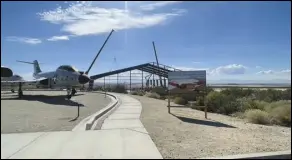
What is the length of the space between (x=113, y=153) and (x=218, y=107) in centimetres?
1487

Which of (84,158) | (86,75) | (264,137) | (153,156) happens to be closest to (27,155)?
(84,158)

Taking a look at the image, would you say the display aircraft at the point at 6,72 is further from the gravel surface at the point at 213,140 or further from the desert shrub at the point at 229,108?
the desert shrub at the point at 229,108

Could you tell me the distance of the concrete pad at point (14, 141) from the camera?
6.80 meters

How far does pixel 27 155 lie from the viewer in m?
6.58

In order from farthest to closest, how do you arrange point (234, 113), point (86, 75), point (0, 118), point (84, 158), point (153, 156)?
point (86, 75) → point (234, 113) → point (153, 156) → point (84, 158) → point (0, 118)

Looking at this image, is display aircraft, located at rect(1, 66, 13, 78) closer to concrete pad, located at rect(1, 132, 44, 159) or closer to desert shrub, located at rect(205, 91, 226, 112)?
concrete pad, located at rect(1, 132, 44, 159)

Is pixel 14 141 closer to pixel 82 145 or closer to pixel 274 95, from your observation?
pixel 82 145

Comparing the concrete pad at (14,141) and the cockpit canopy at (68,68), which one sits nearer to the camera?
the concrete pad at (14,141)

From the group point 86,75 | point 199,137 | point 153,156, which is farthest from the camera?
point 86,75

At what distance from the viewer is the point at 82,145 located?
25.3ft

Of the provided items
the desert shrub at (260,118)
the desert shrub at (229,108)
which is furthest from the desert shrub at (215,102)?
the desert shrub at (260,118)

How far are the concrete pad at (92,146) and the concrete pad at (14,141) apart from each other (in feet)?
0.56

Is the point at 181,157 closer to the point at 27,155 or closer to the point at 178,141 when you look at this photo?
the point at 178,141

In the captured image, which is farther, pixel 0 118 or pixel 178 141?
pixel 178 141
